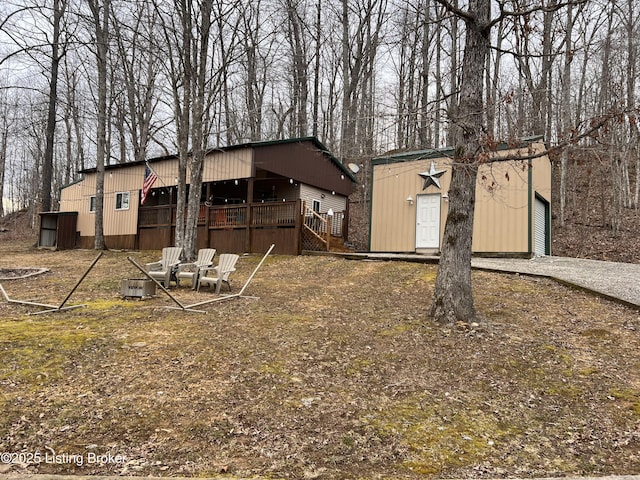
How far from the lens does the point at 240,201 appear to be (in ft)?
56.7

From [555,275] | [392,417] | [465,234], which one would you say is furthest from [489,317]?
[555,275]

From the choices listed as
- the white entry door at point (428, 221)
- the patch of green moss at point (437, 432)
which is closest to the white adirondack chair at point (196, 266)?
the patch of green moss at point (437, 432)

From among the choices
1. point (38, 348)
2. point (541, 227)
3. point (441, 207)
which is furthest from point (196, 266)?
point (541, 227)

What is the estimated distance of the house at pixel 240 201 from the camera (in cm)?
1345

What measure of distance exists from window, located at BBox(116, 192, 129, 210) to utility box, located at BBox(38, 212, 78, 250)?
105 inches

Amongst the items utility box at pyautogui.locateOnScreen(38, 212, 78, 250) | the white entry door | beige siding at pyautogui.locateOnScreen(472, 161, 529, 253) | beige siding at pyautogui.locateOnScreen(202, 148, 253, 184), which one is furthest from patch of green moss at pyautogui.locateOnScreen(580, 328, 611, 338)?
utility box at pyautogui.locateOnScreen(38, 212, 78, 250)

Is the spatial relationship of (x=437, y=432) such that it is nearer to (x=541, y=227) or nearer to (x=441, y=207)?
(x=441, y=207)

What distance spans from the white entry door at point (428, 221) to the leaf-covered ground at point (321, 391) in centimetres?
648

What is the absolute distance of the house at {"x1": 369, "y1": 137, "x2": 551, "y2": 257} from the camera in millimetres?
11188

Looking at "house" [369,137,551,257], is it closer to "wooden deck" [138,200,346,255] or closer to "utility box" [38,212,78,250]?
"wooden deck" [138,200,346,255]

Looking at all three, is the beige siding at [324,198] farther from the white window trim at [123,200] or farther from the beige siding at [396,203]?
the white window trim at [123,200]

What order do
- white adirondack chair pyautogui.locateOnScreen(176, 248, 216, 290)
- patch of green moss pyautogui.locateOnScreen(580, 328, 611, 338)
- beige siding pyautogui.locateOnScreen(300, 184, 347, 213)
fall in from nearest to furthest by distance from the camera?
patch of green moss pyautogui.locateOnScreen(580, 328, 611, 338), white adirondack chair pyautogui.locateOnScreen(176, 248, 216, 290), beige siding pyautogui.locateOnScreen(300, 184, 347, 213)

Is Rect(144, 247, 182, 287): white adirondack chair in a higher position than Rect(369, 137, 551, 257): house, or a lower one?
lower

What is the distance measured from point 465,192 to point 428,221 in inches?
303
